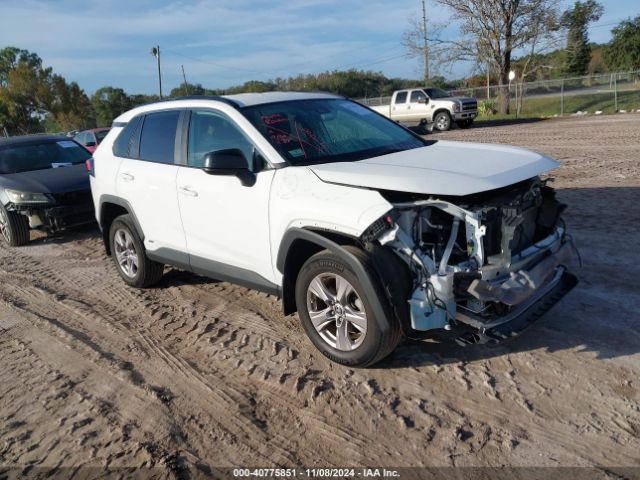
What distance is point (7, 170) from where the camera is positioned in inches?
350

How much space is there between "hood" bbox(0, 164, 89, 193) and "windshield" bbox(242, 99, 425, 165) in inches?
199

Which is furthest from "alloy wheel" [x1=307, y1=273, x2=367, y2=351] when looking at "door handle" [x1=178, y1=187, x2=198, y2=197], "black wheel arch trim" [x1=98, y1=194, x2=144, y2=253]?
"black wheel arch trim" [x1=98, y1=194, x2=144, y2=253]

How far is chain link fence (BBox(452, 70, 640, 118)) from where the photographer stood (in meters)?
27.8

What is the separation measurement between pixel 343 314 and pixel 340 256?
1.50 ft

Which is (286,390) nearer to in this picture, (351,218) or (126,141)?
(351,218)

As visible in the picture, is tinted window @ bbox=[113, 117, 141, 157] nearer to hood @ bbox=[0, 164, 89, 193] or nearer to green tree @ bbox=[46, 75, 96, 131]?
hood @ bbox=[0, 164, 89, 193]

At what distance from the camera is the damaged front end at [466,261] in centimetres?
340

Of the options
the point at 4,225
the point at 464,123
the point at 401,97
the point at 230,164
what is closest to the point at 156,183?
the point at 230,164

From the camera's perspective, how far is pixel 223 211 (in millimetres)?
4461

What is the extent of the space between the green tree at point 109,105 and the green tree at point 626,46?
47794 mm

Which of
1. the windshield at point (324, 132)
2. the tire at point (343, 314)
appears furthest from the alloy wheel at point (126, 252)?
the tire at point (343, 314)

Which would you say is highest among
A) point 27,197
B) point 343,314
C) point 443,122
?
point 443,122

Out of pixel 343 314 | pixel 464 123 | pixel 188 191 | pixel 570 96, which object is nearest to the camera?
pixel 343 314

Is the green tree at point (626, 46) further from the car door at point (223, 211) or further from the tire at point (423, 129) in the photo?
the car door at point (223, 211)
